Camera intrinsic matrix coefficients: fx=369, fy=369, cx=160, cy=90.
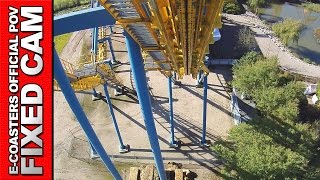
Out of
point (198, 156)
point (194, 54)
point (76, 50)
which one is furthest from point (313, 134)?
point (76, 50)

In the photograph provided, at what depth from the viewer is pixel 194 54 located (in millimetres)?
14008

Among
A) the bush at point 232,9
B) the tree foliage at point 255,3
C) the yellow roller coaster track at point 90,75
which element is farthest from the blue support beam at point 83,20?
the tree foliage at point 255,3

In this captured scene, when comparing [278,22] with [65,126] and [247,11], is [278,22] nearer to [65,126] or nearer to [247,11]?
[247,11]

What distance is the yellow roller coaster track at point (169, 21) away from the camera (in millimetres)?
9773

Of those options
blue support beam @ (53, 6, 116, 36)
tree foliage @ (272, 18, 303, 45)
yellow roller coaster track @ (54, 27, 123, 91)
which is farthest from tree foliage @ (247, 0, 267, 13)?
blue support beam @ (53, 6, 116, 36)

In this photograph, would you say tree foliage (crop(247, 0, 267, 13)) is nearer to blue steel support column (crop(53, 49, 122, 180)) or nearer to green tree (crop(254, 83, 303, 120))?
green tree (crop(254, 83, 303, 120))

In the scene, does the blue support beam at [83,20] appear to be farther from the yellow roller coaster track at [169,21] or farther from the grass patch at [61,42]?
the grass patch at [61,42]

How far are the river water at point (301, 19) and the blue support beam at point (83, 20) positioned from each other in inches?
861

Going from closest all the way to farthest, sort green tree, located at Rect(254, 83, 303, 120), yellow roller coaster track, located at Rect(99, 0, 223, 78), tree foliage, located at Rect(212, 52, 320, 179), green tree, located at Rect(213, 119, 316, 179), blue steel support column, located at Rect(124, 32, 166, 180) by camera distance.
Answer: yellow roller coaster track, located at Rect(99, 0, 223, 78) < blue steel support column, located at Rect(124, 32, 166, 180) < green tree, located at Rect(213, 119, 316, 179) < tree foliage, located at Rect(212, 52, 320, 179) < green tree, located at Rect(254, 83, 303, 120)

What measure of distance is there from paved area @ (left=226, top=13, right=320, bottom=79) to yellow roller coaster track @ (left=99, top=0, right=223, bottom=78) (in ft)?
55.3

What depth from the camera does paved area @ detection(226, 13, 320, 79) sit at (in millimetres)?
27516

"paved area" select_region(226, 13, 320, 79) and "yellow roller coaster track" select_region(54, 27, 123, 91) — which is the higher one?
"paved area" select_region(226, 13, 320, 79)

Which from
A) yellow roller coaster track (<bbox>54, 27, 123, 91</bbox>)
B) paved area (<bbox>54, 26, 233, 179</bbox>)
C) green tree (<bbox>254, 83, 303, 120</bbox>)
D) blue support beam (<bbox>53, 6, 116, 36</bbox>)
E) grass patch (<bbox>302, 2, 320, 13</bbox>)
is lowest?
paved area (<bbox>54, 26, 233, 179</bbox>)

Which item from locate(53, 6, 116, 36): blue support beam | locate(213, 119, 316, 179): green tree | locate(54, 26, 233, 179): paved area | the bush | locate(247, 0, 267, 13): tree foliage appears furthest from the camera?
locate(247, 0, 267, 13): tree foliage
